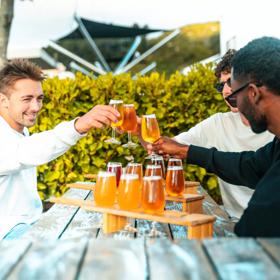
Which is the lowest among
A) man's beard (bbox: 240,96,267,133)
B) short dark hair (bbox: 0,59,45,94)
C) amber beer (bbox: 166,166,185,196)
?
amber beer (bbox: 166,166,185,196)

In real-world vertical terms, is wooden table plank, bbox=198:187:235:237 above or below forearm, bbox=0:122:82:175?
below

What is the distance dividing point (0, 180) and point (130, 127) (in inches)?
32.8

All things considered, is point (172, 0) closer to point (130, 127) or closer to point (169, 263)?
point (130, 127)

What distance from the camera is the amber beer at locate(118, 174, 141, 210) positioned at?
225 cm

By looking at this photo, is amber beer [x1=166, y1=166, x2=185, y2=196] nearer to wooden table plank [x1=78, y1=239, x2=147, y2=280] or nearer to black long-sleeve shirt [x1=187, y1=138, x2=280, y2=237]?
black long-sleeve shirt [x1=187, y1=138, x2=280, y2=237]

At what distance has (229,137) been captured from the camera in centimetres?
359

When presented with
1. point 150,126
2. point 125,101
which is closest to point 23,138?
point 150,126

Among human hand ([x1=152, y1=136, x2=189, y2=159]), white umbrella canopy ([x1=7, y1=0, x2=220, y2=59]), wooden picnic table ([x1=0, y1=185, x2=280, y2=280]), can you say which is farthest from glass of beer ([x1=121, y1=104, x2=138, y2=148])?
white umbrella canopy ([x1=7, y1=0, x2=220, y2=59])

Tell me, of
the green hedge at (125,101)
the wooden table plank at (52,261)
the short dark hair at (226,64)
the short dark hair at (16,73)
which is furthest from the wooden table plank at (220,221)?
the green hedge at (125,101)

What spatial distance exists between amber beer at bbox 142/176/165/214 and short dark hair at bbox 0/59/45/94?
147 cm

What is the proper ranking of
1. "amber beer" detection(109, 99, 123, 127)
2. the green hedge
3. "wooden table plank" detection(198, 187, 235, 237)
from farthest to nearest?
the green hedge, "amber beer" detection(109, 99, 123, 127), "wooden table plank" detection(198, 187, 235, 237)

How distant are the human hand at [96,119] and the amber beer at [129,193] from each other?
574mm

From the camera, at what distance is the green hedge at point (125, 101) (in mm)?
5027

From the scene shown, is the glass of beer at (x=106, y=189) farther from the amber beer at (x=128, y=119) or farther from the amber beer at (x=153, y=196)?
the amber beer at (x=128, y=119)
